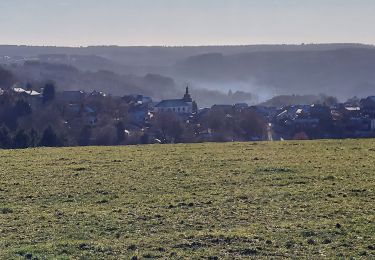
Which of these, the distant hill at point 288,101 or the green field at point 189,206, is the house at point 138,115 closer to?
the green field at point 189,206

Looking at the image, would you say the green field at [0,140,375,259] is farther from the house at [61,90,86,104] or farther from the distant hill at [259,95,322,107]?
the distant hill at [259,95,322,107]

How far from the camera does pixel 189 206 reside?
1533cm

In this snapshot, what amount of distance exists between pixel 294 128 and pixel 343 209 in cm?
5815

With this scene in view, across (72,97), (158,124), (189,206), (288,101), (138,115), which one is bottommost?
(189,206)

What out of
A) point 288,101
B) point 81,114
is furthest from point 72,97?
point 288,101

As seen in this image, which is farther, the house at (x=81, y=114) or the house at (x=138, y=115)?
the house at (x=138, y=115)

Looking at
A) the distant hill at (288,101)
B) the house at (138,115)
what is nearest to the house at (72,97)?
the house at (138,115)

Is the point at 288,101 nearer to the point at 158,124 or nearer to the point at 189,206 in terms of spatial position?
the point at 158,124

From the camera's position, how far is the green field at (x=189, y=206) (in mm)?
12109

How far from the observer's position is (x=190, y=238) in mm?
12648

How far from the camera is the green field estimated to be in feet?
39.7

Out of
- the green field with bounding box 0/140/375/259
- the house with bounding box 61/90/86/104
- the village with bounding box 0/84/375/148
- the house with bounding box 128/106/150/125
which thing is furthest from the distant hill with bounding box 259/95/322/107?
the green field with bounding box 0/140/375/259

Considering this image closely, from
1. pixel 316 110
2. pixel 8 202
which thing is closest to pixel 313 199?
pixel 8 202

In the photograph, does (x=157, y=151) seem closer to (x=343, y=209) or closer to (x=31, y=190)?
(x=31, y=190)
